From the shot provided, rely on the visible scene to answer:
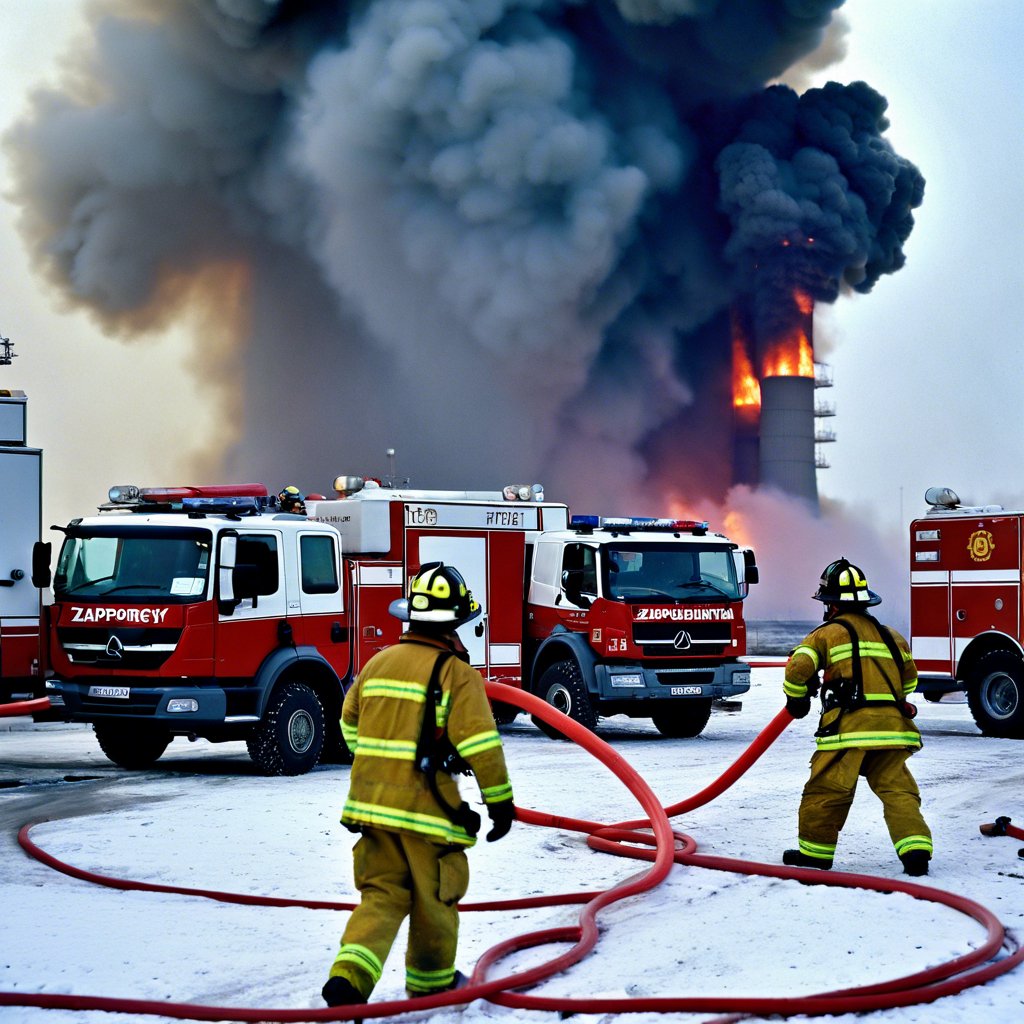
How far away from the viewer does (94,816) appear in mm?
9258

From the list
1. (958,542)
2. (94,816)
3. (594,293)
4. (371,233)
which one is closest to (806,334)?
(594,293)

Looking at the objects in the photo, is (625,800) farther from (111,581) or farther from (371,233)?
(371,233)

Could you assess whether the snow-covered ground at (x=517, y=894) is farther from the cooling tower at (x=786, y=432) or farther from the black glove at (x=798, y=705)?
the cooling tower at (x=786, y=432)

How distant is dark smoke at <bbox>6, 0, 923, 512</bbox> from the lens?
43.9 metres

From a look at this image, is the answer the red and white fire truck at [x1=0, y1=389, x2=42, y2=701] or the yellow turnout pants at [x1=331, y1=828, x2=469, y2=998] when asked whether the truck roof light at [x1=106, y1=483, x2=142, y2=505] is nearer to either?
the red and white fire truck at [x1=0, y1=389, x2=42, y2=701]

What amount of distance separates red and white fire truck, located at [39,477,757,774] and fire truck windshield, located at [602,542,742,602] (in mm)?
17

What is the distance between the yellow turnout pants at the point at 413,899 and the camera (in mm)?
4848

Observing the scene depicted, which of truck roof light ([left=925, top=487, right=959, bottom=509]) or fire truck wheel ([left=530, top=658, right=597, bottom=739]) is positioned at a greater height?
truck roof light ([left=925, top=487, right=959, bottom=509])

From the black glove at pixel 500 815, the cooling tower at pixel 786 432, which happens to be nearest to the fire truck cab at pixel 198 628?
the black glove at pixel 500 815

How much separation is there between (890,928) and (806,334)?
159 feet

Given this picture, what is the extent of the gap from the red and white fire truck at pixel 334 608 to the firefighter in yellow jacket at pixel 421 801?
618cm

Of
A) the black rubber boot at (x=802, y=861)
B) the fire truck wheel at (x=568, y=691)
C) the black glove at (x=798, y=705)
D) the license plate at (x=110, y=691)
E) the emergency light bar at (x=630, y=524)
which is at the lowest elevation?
the black rubber boot at (x=802, y=861)

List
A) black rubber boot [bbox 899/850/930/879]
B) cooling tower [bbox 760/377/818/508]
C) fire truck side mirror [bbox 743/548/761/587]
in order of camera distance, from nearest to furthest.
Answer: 1. black rubber boot [bbox 899/850/930/879]
2. fire truck side mirror [bbox 743/548/761/587]
3. cooling tower [bbox 760/377/818/508]

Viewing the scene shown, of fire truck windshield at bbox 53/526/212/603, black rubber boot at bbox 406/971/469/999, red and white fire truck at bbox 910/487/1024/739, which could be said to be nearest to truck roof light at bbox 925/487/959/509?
red and white fire truck at bbox 910/487/1024/739
